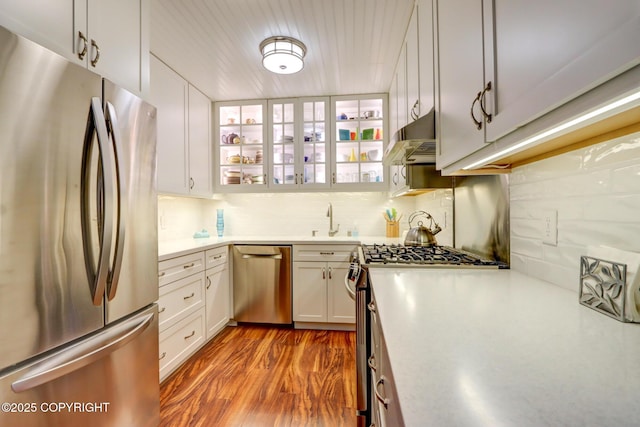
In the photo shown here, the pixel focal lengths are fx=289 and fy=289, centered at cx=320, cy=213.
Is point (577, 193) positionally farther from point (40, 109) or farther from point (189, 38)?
point (189, 38)

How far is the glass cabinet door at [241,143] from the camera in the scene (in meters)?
3.23

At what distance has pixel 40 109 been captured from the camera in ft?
3.01

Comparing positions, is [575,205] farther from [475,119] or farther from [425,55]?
[425,55]

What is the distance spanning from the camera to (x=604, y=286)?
74 cm

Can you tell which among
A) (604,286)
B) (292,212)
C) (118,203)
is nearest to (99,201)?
(118,203)

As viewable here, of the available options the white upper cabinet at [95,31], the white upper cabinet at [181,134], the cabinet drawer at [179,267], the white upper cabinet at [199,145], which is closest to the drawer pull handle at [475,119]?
the white upper cabinet at [95,31]

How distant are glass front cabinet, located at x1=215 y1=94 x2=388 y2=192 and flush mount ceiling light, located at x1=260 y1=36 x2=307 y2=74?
0.96 metres

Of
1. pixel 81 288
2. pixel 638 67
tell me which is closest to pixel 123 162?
pixel 81 288

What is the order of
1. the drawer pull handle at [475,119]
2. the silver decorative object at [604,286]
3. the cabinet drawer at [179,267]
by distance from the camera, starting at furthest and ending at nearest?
the cabinet drawer at [179,267], the drawer pull handle at [475,119], the silver decorative object at [604,286]

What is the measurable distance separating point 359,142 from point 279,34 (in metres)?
1.40

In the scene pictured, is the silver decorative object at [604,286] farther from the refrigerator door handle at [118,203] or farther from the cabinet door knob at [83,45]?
the cabinet door knob at [83,45]

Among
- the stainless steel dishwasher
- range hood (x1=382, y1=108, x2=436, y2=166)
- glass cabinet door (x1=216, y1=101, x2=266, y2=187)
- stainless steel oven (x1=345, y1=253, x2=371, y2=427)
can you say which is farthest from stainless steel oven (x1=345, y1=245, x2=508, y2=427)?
glass cabinet door (x1=216, y1=101, x2=266, y2=187)

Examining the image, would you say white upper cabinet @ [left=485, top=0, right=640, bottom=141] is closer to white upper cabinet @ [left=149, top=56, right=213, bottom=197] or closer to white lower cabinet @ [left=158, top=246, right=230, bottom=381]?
white lower cabinet @ [left=158, top=246, right=230, bottom=381]

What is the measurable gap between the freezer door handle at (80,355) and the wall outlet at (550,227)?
1724 mm
